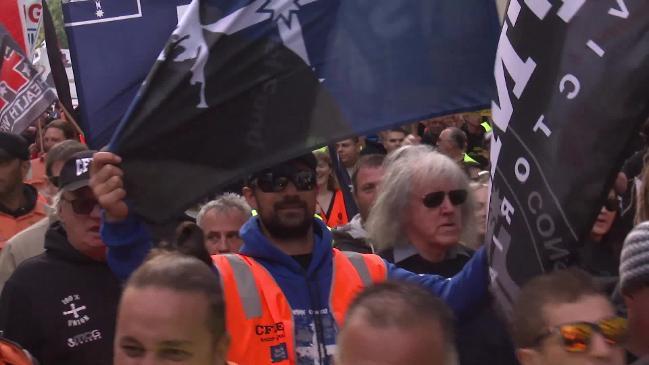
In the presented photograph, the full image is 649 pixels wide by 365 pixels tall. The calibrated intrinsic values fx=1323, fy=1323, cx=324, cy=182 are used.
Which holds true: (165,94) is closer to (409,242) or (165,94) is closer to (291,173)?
(291,173)

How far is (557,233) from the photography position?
133 inches

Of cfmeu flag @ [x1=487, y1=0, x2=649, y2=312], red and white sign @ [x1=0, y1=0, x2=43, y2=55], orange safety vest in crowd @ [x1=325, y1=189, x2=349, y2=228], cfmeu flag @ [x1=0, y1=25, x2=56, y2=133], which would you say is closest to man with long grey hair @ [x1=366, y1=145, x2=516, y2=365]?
cfmeu flag @ [x1=487, y1=0, x2=649, y2=312]

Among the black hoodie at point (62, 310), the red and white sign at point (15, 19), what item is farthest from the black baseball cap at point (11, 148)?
the red and white sign at point (15, 19)

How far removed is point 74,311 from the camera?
200 inches

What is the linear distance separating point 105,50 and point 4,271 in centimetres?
176

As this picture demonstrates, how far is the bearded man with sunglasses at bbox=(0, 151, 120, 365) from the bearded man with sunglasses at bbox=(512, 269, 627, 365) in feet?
6.91

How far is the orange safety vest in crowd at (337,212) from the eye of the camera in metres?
8.88

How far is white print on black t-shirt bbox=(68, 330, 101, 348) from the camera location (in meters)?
5.03

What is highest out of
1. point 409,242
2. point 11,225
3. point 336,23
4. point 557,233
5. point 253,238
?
point 336,23

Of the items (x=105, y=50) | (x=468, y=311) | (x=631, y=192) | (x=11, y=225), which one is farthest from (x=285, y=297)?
(x=11, y=225)

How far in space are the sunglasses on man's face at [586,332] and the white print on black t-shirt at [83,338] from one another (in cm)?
219

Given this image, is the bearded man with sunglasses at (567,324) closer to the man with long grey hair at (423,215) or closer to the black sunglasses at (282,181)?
the black sunglasses at (282,181)

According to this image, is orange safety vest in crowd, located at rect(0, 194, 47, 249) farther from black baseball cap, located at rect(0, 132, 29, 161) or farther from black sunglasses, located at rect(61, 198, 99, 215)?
black sunglasses, located at rect(61, 198, 99, 215)

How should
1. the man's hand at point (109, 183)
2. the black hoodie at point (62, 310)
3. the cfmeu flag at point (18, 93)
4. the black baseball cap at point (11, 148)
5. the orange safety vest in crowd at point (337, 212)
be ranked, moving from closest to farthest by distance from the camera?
the man's hand at point (109, 183) < the black hoodie at point (62, 310) < the black baseball cap at point (11, 148) < the orange safety vest in crowd at point (337, 212) < the cfmeu flag at point (18, 93)
